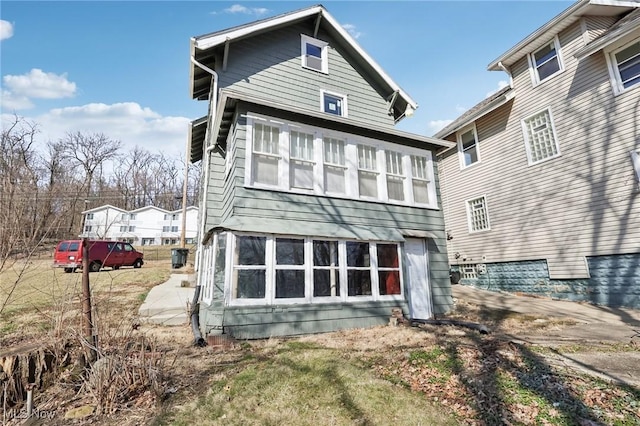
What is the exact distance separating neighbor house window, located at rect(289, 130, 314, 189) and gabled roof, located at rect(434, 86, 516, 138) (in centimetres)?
964

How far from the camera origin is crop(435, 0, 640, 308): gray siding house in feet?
30.7

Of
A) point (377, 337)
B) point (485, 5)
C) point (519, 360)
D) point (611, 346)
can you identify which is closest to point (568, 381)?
point (519, 360)

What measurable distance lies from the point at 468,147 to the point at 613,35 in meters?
6.33

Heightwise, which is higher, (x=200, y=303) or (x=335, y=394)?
(x=200, y=303)

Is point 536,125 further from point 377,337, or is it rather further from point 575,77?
point 377,337

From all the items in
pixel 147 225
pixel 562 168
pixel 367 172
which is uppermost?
pixel 147 225

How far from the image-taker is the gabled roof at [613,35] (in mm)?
8977

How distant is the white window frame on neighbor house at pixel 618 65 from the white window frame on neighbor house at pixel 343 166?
6318mm

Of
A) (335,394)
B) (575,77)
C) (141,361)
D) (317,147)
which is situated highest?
(575,77)

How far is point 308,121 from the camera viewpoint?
26.0 ft

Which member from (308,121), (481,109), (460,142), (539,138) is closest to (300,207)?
(308,121)

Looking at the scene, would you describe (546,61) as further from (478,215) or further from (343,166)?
(343,166)

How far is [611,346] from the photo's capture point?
543cm

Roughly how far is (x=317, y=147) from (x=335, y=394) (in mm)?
5810
